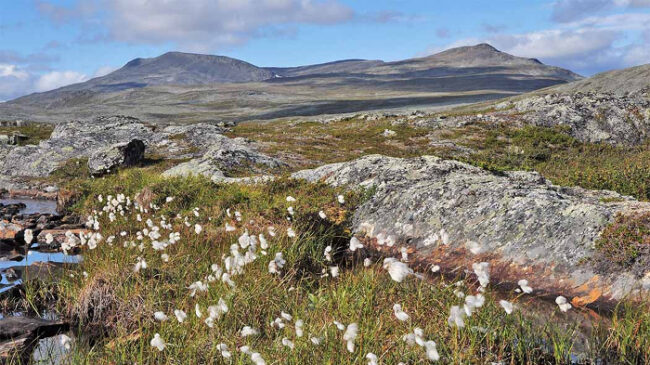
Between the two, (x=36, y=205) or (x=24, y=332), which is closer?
(x=24, y=332)

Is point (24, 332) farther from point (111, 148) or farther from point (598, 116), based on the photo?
point (598, 116)

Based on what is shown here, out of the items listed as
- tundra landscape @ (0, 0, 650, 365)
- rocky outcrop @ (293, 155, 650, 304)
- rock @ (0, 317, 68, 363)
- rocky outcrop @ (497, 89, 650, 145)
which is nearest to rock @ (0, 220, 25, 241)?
tundra landscape @ (0, 0, 650, 365)

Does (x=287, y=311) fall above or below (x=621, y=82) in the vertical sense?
below

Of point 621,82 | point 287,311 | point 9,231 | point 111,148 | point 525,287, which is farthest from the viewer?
point 621,82

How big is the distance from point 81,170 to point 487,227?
937 inches

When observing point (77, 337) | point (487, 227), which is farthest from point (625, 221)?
point (77, 337)

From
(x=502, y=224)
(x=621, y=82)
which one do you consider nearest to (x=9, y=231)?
(x=502, y=224)

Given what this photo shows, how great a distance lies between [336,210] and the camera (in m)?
14.3

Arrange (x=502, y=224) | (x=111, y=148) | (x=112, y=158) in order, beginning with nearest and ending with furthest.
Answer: (x=502, y=224)
(x=112, y=158)
(x=111, y=148)

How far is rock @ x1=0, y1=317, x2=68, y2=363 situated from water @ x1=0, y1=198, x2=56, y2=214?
13364mm

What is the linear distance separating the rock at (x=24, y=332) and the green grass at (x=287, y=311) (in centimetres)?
39

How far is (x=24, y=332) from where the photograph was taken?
805 centimetres

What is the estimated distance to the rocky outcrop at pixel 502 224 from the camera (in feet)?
34.0

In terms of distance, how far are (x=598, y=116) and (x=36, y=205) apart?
3279cm
